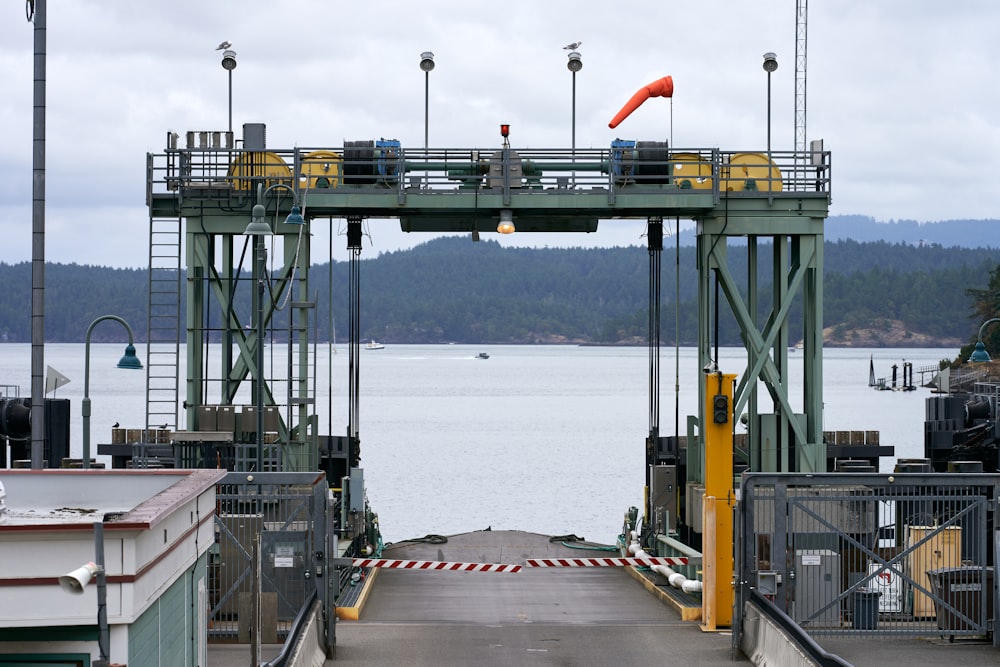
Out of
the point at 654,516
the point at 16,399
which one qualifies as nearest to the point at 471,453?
the point at 16,399

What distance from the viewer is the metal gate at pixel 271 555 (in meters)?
18.0

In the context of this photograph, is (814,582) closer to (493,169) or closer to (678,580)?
(678,580)

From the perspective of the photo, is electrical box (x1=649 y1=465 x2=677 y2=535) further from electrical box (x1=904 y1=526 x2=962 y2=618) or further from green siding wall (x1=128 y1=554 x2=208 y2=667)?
green siding wall (x1=128 y1=554 x2=208 y2=667)

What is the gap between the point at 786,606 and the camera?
1814 centimetres

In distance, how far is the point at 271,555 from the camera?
18.4 meters

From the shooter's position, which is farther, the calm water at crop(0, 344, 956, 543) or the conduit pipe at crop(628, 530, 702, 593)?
the calm water at crop(0, 344, 956, 543)

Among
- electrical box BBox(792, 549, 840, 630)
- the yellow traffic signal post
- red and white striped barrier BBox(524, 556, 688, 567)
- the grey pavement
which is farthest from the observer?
red and white striped barrier BBox(524, 556, 688, 567)

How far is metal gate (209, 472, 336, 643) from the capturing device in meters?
18.0

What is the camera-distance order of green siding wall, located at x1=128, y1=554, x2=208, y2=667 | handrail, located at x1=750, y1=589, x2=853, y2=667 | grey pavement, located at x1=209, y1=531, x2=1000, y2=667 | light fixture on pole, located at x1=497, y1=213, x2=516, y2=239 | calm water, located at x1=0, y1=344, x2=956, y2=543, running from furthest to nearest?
calm water, located at x1=0, y1=344, x2=956, y2=543 → light fixture on pole, located at x1=497, y1=213, x2=516, y2=239 → grey pavement, located at x1=209, y1=531, x2=1000, y2=667 → handrail, located at x1=750, y1=589, x2=853, y2=667 → green siding wall, located at x1=128, y1=554, x2=208, y2=667

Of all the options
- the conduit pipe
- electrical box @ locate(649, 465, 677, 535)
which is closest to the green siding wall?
the conduit pipe

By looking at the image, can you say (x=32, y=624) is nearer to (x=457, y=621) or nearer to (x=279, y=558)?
(x=279, y=558)

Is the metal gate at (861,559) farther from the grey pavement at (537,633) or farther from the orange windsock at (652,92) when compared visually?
the orange windsock at (652,92)

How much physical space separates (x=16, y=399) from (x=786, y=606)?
74.5 ft

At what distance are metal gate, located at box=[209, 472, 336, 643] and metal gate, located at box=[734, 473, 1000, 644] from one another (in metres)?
5.09
